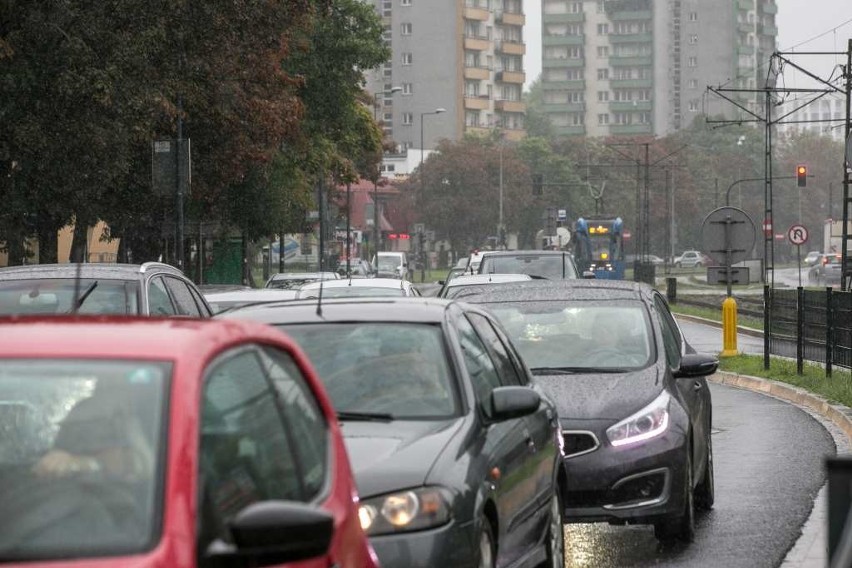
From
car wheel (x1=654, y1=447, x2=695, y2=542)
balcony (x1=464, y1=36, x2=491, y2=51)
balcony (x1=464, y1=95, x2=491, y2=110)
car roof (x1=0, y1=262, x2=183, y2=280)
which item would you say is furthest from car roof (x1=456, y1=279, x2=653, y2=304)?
balcony (x1=464, y1=95, x2=491, y2=110)

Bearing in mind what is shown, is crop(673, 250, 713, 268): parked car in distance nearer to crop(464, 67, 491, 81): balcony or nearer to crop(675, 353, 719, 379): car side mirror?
crop(464, 67, 491, 81): balcony

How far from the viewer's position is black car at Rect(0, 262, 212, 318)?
13.2 m

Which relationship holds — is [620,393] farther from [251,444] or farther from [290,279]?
[290,279]

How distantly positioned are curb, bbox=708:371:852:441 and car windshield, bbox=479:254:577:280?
12.2 ft

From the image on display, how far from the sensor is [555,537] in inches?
352

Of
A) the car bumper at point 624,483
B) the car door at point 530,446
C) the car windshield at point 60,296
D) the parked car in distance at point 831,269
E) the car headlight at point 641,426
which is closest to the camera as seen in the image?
the car door at point 530,446

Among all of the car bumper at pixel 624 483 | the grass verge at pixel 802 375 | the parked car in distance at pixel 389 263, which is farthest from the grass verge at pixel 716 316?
the car bumper at pixel 624 483

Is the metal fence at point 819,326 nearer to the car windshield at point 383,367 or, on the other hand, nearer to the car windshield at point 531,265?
the car windshield at point 531,265

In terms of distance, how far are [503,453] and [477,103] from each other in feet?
553

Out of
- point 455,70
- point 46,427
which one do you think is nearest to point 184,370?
point 46,427

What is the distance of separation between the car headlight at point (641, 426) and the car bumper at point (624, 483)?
0.15 ft

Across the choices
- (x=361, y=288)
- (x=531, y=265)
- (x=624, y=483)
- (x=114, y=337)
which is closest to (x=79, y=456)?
(x=114, y=337)

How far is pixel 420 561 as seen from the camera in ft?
21.7

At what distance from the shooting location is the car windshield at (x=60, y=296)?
13065 mm
